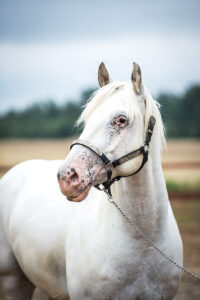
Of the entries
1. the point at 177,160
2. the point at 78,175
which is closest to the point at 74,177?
the point at 78,175

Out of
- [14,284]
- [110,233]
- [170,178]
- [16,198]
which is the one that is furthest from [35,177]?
[170,178]

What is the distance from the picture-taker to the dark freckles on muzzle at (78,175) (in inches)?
89.8

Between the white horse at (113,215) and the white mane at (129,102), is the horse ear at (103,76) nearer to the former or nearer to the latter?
the white horse at (113,215)

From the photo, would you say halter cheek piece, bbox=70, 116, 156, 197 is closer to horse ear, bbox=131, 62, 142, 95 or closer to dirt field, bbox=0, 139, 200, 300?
horse ear, bbox=131, 62, 142, 95

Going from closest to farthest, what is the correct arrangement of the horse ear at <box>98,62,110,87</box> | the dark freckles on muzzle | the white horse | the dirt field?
the dark freckles on muzzle, the white horse, the horse ear at <box>98,62,110,87</box>, the dirt field

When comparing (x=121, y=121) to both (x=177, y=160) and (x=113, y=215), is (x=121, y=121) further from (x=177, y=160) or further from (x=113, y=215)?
(x=177, y=160)

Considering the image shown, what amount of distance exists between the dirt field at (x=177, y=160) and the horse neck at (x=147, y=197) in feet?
17.2

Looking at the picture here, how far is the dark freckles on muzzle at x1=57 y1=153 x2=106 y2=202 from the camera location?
7.48 feet

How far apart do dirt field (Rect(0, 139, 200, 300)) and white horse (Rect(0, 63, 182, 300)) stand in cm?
498

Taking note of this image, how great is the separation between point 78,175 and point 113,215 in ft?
2.04

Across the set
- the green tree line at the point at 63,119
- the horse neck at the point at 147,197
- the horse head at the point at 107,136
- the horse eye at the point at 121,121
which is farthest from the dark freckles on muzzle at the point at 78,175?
the green tree line at the point at 63,119

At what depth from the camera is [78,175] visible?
2.29 m

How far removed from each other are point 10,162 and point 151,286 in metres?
13.8

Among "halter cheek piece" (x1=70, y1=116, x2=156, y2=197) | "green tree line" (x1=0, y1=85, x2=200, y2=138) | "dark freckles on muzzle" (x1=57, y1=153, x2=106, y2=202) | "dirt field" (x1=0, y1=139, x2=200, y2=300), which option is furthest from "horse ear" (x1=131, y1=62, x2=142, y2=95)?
"green tree line" (x1=0, y1=85, x2=200, y2=138)
